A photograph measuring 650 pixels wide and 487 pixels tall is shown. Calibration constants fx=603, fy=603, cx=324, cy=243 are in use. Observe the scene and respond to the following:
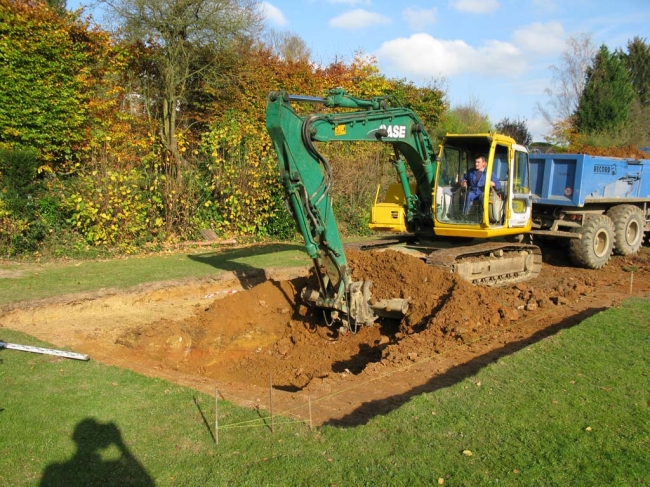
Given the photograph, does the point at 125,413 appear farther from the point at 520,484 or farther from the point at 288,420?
the point at 520,484

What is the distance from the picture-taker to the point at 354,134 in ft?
27.4

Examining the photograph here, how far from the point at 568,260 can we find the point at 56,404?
39.8 ft

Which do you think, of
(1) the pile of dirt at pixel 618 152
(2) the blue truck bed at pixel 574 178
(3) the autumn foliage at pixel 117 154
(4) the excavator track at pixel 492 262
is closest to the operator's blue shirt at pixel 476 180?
(4) the excavator track at pixel 492 262

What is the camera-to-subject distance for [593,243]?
13234 millimetres

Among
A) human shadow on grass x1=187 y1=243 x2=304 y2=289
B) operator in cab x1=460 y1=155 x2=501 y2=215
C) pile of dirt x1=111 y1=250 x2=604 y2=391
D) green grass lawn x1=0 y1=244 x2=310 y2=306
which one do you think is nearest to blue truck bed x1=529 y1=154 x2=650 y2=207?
operator in cab x1=460 y1=155 x2=501 y2=215

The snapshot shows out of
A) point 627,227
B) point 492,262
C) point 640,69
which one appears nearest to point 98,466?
point 492,262

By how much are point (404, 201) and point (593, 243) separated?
4.95 meters

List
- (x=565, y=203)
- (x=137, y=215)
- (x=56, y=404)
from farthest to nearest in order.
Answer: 1. (x=137, y=215)
2. (x=565, y=203)
3. (x=56, y=404)

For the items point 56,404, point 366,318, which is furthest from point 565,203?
point 56,404

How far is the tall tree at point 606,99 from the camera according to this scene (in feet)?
111

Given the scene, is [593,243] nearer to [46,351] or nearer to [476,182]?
[476,182]

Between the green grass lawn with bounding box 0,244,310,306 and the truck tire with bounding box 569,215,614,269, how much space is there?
5968 millimetres

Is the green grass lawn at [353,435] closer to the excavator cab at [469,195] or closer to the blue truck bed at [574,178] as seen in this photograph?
the excavator cab at [469,195]

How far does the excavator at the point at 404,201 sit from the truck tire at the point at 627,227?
3.10 metres
